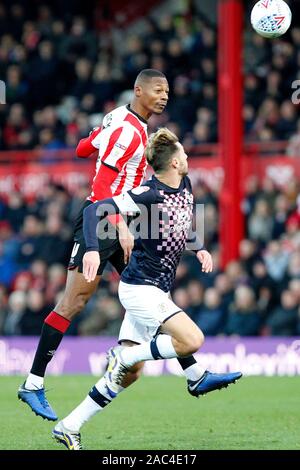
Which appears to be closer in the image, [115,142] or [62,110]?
[115,142]

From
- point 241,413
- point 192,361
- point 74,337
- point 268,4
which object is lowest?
point 74,337

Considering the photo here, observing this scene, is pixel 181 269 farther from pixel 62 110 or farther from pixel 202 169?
pixel 62 110

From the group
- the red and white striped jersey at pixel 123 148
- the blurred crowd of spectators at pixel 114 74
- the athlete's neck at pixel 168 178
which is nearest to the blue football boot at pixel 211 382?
the athlete's neck at pixel 168 178

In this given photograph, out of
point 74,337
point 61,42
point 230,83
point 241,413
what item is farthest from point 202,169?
point 241,413

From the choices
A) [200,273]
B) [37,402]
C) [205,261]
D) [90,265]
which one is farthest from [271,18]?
[200,273]

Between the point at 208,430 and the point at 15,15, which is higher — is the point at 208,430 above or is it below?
below

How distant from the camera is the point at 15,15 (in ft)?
75.6

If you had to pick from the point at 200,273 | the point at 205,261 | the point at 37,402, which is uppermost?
the point at 205,261

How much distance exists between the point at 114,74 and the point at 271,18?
11182 mm

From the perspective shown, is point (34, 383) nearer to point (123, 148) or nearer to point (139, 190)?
point (139, 190)

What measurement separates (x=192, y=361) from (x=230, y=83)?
383 inches

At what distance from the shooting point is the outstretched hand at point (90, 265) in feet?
26.2

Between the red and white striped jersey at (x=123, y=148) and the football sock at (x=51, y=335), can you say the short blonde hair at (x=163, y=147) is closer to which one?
the red and white striped jersey at (x=123, y=148)

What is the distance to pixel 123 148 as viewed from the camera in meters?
9.19
